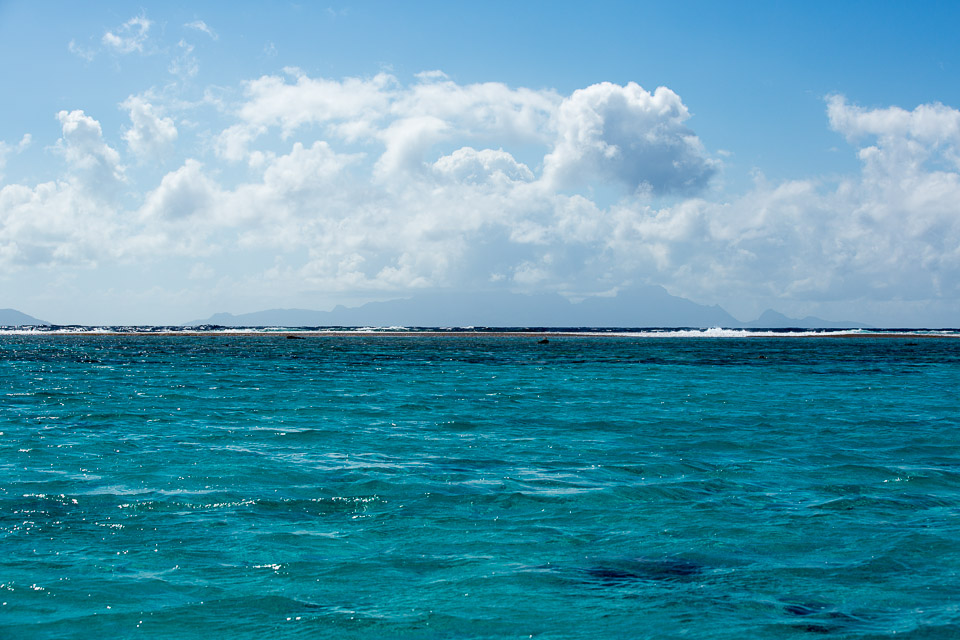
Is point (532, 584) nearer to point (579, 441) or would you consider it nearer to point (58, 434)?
point (579, 441)

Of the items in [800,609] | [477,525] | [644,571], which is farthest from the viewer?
[477,525]

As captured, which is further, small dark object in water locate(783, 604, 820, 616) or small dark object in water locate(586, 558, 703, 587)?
small dark object in water locate(586, 558, 703, 587)

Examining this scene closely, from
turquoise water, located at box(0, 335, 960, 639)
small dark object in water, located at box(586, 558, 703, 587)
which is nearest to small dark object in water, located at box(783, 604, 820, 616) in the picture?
turquoise water, located at box(0, 335, 960, 639)

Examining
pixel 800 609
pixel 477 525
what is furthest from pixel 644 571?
pixel 477 525

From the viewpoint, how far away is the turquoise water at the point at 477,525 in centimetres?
894

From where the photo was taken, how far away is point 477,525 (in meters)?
12.8

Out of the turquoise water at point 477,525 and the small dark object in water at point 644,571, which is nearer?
the turquoise water at point 477,525

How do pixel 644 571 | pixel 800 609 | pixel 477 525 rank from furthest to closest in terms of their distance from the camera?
pixel 477 525 < pixel 644 571 < pixel 800 609

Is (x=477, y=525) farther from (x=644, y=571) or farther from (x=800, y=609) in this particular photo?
(x=800, y=609)

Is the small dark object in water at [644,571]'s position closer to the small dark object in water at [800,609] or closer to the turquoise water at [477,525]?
the turquoise water at [477,525]

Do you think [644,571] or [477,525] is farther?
[477,525]

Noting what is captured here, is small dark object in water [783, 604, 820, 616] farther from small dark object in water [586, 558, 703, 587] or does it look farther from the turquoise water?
small dark object in water [586, 558, 703, 587]

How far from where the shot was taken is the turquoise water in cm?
894

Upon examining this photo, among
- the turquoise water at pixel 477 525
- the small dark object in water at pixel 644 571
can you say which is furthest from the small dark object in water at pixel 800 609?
the small dark object in water at pixel 644 571
